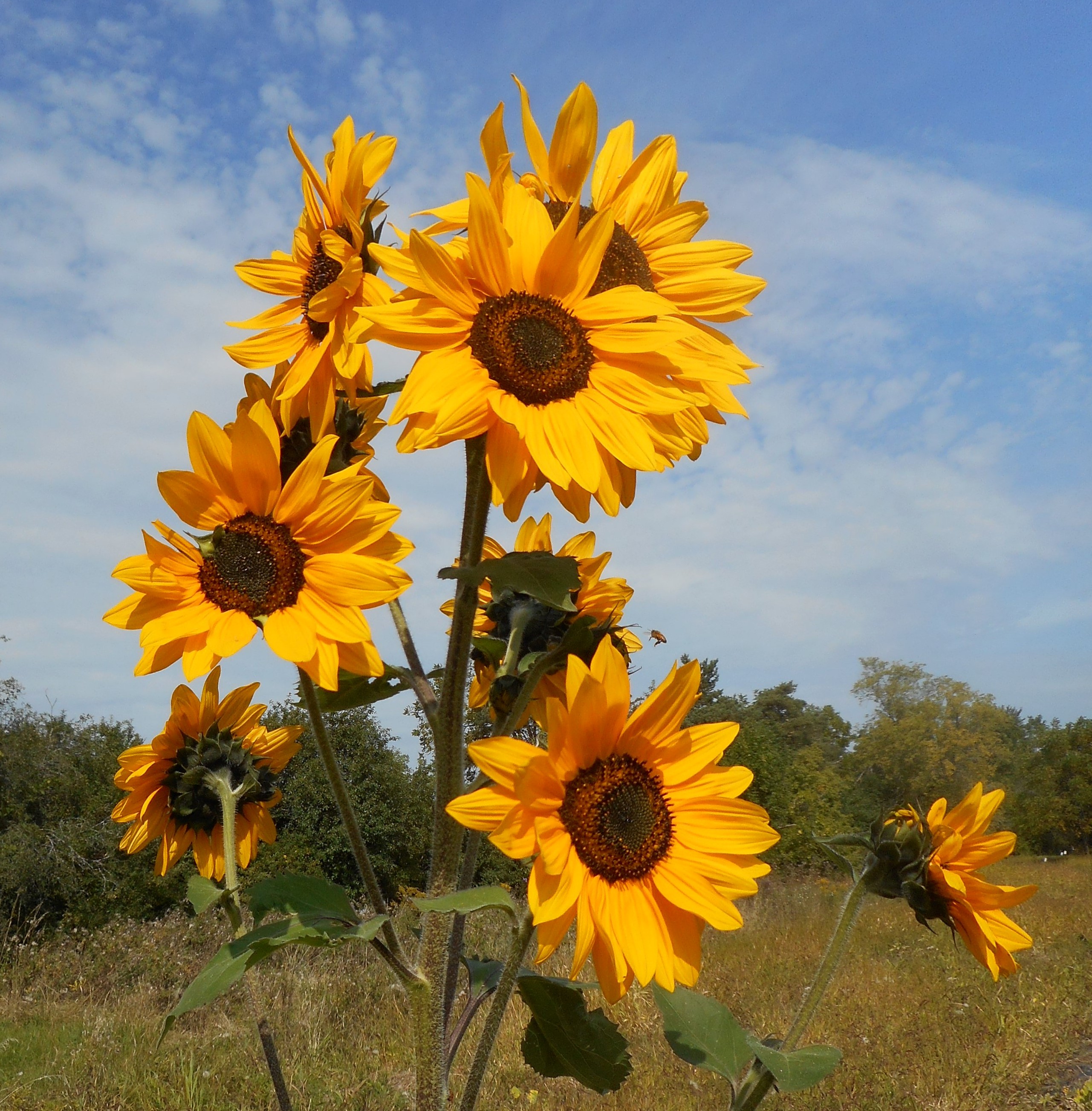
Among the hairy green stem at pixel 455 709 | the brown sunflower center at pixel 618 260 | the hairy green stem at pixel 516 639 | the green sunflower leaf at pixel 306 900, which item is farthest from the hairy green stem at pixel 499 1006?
the brown sunflower center at pixel 618 260

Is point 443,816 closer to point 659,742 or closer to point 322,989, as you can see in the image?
point 659,742

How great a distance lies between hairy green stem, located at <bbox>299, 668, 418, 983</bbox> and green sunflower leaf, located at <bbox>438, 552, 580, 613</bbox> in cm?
29

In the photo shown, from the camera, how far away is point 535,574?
3.56ft

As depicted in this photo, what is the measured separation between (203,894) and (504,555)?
0.87 m

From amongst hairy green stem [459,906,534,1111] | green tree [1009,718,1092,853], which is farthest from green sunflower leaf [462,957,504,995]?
green tree [1009,718,1092,853]

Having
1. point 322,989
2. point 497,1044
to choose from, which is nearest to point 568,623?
point 497,1044

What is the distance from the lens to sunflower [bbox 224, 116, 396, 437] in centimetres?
121

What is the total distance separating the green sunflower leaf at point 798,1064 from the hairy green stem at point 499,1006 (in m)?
0.41

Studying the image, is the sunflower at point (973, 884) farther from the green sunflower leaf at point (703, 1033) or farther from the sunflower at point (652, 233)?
the sunflower at point (652, 233)

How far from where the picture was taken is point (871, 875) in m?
1.96

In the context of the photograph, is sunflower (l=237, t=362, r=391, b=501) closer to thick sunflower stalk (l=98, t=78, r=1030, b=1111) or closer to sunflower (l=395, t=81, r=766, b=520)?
thick sunflower stalk (l=98, t=78, r=1030, b=1111)

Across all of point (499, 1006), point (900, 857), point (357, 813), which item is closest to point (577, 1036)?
point (499, 1006)

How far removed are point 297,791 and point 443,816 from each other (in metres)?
15.7

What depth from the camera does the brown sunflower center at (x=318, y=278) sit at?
134cm
